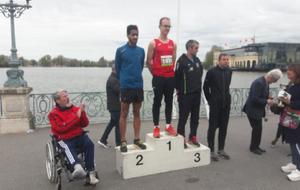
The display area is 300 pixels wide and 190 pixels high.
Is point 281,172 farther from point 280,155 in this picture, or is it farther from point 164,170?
point 164,170

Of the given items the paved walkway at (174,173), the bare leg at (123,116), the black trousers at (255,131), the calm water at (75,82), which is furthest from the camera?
the calm water at (75,82)

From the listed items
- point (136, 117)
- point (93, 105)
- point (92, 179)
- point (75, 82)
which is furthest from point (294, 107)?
point (75, 82)

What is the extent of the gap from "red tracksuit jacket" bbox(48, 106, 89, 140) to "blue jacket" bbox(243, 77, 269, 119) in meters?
3.10

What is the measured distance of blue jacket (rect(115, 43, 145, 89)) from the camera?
4348mm

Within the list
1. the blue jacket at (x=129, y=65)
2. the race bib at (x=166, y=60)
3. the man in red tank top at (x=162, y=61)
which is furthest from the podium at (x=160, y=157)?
the race bib at (x=166, y=60)

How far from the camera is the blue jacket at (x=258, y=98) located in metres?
5.26

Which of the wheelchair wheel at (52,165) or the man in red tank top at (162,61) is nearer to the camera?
the wheelchair wheel at (52,165)

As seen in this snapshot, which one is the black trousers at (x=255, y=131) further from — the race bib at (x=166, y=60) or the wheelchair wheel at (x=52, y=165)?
the wheelchair wheel at (x=52, y=165)

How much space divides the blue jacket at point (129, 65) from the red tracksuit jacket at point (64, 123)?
0.84 meters

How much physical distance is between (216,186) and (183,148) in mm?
903

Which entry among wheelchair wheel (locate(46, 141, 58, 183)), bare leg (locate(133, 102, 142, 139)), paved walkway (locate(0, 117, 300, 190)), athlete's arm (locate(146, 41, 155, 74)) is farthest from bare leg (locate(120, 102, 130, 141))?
wheelchair wheel (locate(46, 141, 58, 183))

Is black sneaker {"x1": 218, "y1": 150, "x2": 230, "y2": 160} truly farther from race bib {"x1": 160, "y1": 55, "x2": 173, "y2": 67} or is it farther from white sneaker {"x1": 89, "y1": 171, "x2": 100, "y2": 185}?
white sneaker {"x1": 89, "y1": 171, "x2": 100, "y2": 185}

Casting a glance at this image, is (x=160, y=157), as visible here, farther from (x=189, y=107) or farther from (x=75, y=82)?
(x=75, y=82)

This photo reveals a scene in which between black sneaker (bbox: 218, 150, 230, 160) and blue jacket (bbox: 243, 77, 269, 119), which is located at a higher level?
blue jacket (bbox: 243, 77, 269, 119)
